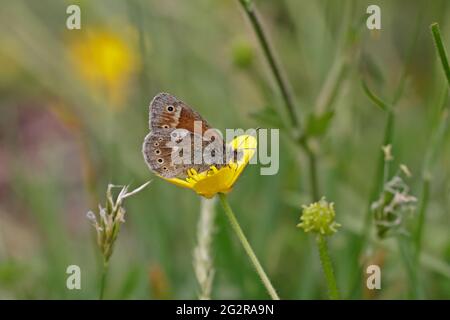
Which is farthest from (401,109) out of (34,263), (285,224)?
(34,263)

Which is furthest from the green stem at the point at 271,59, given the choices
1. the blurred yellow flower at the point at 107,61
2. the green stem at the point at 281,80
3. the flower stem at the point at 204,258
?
the blurred yellow flower at the point at 107,61

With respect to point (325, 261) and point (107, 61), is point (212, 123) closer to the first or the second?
point (107, 61)

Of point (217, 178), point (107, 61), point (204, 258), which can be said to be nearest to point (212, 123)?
point (107, 61)

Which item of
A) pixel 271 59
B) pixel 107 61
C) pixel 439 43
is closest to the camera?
pixel 439 43

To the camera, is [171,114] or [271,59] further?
[271,59]

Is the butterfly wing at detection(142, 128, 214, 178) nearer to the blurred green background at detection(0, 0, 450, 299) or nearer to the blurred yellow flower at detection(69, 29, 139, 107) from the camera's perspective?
the blurred green background at detection(0, 0, 450, 299)

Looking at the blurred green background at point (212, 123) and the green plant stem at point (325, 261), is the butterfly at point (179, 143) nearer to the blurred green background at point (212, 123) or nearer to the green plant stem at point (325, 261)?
the green plant stem at point (325, 261)
